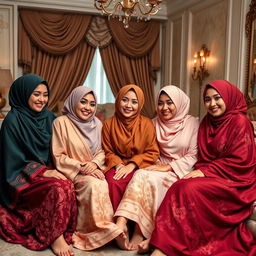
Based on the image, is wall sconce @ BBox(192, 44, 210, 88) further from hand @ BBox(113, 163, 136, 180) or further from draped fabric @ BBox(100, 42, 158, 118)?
hand @ BBox(113, 163, 136, 180)

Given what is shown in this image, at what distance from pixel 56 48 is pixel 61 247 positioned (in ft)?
12.9

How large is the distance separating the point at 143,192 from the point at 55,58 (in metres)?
3.81

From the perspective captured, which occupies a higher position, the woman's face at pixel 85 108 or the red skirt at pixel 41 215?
the woman's face at pixel 85 108

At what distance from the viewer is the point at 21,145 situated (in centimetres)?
254

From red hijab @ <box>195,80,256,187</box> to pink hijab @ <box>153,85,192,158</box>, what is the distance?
20cm

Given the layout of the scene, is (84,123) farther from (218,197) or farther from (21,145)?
(218,197)

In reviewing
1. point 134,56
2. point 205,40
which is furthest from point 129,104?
point 134,56

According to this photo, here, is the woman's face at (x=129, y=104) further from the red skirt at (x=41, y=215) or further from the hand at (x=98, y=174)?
the red skirt at (x=41, y=215)

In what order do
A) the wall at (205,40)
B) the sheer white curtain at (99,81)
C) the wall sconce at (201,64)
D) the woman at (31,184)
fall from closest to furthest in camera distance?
the woman at (31,184)
the wall at (205,40)
the wall sconce at (201,64)
the sheer white curtain at (99,81)

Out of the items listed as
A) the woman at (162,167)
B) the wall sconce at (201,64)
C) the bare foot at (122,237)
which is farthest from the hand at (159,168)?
the wall sconce at (201,64)

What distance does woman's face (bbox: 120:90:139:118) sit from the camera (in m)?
2.74

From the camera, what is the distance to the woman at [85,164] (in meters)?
2.31

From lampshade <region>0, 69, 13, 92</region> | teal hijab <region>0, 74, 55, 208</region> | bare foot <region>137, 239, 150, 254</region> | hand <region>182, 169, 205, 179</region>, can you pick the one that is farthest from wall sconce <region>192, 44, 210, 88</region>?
bare foot <region>137, 239, 150, 254</region>

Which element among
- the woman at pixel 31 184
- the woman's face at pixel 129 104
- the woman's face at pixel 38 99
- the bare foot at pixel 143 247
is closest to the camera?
the bare foot at pixel 143 247
